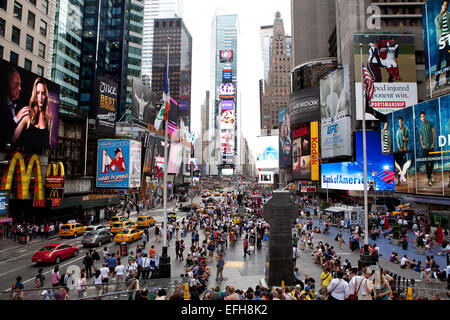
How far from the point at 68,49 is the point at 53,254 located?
61.7 metres

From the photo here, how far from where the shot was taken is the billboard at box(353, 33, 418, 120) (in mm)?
54531

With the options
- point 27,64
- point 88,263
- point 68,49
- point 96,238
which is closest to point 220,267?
point 88,263

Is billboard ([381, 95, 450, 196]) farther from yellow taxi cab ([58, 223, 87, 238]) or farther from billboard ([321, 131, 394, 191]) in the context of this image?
yellow taxi cab ([58, 223, 87, 238])

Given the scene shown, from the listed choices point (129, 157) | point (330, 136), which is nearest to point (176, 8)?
point (330, 136)

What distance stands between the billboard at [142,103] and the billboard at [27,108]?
64.0 ft

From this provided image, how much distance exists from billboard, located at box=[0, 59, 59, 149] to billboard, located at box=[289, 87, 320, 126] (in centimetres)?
5778

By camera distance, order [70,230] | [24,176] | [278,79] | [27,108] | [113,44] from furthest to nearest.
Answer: [278,79] → [113,44] → [24,176] → [27,108] → [70,230]

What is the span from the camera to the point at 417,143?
30.6 metres

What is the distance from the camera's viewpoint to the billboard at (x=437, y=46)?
31.6m

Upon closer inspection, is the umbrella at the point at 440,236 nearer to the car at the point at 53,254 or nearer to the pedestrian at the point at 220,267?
the pedestrian at the point at 220,267

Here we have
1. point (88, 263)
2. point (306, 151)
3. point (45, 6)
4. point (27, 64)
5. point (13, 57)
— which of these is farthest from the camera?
point (306, 151)

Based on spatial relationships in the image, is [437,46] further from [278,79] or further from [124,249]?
[278,79]

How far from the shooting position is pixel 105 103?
40.9m

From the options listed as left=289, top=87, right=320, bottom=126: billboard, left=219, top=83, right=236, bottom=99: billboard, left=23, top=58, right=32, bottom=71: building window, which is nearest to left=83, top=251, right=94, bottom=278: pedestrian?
left=23, top=58, right=32, bottom=71: building window
